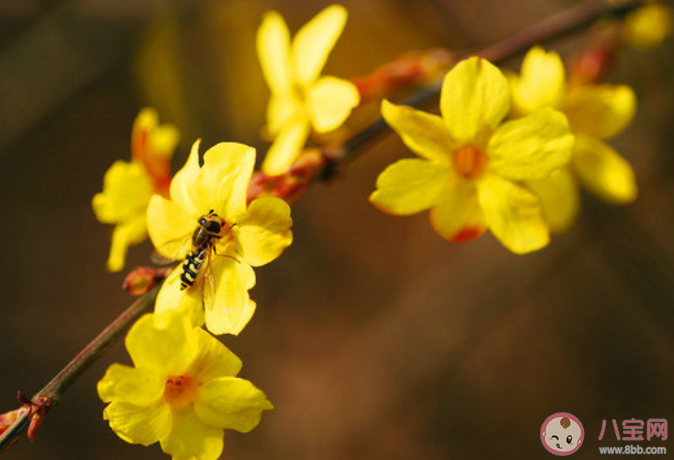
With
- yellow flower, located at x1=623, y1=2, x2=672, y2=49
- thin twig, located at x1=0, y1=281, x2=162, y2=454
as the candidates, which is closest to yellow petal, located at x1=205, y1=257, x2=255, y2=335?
thin twig, located at x1=0, y1=281, x2=162, y2=454

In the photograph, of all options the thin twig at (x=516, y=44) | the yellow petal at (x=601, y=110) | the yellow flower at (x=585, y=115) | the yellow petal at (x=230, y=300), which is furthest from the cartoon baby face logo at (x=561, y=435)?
the yellow petal at (x=230, y=300)

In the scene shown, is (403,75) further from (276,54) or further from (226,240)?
(226,240)

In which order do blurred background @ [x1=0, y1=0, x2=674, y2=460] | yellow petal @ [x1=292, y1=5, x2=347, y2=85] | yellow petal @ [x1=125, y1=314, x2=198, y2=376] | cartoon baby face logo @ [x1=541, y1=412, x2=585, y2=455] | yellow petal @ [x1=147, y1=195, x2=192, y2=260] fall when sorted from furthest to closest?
1. blurred background @ [x1=0, y1=0, x2=674, y2=460]
2. cartoon baby face logo @ [x1=541, y1=412, x2=585, y2=455]
3. yellow petal @ [x1=292, y1=5, x2=347, y2=85]
4. yellow petal @ [x1=147, y1=195, x2=192, y2=260]
5. yellow petal @ [x1=125, y1=314, x2=198, y2=376]

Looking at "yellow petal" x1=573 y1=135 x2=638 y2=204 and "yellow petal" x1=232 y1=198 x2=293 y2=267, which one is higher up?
"yellow petal" x1=573 y1=135 x2=638 y2=204

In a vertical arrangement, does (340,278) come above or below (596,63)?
above

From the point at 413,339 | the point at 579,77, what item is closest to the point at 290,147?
the point at 579,77

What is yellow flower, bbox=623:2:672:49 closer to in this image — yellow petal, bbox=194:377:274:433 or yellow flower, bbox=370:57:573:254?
yellow flower, bbox=370:57:573:254

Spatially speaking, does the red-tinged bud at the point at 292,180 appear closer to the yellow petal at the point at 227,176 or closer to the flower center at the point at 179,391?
the yellow petal at the point at 227,176

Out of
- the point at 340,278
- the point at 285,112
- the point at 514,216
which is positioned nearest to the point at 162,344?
the point at 514,216
